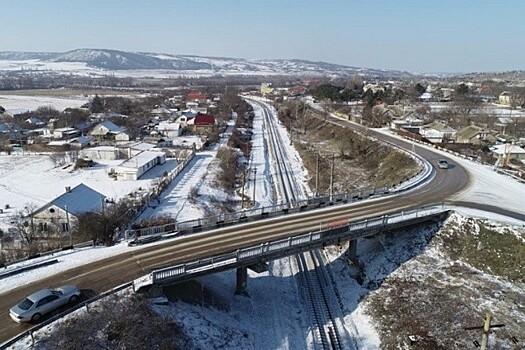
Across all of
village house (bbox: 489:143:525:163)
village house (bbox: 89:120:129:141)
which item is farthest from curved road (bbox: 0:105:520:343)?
village house (bbox: 89:120:129:141)

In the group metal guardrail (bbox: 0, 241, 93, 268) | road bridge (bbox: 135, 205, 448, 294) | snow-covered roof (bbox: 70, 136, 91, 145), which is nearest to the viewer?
road bridge (bbox: 135, 205, 448, 294)

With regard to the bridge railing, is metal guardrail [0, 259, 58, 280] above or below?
below

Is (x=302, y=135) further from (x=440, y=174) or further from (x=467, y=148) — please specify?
(x=440, y=174)

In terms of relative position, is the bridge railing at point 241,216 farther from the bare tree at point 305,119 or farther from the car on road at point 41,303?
the bare tree at point 305,119

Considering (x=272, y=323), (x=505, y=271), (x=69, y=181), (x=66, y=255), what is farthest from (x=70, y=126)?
(x=505, y=271)

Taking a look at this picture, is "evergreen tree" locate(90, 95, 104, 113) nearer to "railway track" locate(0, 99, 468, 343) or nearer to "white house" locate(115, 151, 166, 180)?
"white house" locate(115, 151, 166, 180)

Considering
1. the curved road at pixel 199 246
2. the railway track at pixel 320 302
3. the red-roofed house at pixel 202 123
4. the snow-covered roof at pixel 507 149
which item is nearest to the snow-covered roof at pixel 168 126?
the red-roofed house at pixel 202 123
